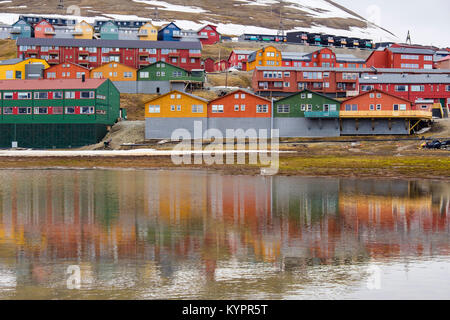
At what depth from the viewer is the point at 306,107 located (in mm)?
84938

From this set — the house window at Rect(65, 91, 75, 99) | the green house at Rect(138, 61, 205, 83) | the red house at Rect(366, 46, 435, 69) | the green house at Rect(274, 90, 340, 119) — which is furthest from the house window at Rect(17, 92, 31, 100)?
the red house at Rect(366, 46, 435, 69)

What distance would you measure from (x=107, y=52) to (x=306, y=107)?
60.7 metres

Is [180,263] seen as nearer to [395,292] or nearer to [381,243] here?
[395,292]

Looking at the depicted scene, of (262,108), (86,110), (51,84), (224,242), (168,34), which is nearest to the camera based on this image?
(224,242)

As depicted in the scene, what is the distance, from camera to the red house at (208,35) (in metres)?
187

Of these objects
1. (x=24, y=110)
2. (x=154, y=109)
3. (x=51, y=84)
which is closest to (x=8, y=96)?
(x=24, y=110)

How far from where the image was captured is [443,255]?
19828mm

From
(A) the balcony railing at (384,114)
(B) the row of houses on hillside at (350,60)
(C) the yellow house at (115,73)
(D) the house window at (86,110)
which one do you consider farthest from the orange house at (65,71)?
(A) the balcony railing at (384,114)

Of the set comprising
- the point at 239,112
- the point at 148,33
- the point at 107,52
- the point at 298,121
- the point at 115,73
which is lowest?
the point at 298,121

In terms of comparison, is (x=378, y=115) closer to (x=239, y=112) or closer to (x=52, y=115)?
(x=239, y=112)

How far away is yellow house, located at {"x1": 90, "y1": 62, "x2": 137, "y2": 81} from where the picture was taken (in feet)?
371

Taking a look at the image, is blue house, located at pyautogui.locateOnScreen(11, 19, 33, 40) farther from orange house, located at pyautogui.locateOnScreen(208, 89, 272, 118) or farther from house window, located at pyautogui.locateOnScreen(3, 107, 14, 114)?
orange house, located at pyautogui.locateOnScreen(208, 89, 272, 118)

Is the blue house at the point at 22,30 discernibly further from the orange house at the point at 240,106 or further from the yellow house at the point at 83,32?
the orange house at the point at 240,106
